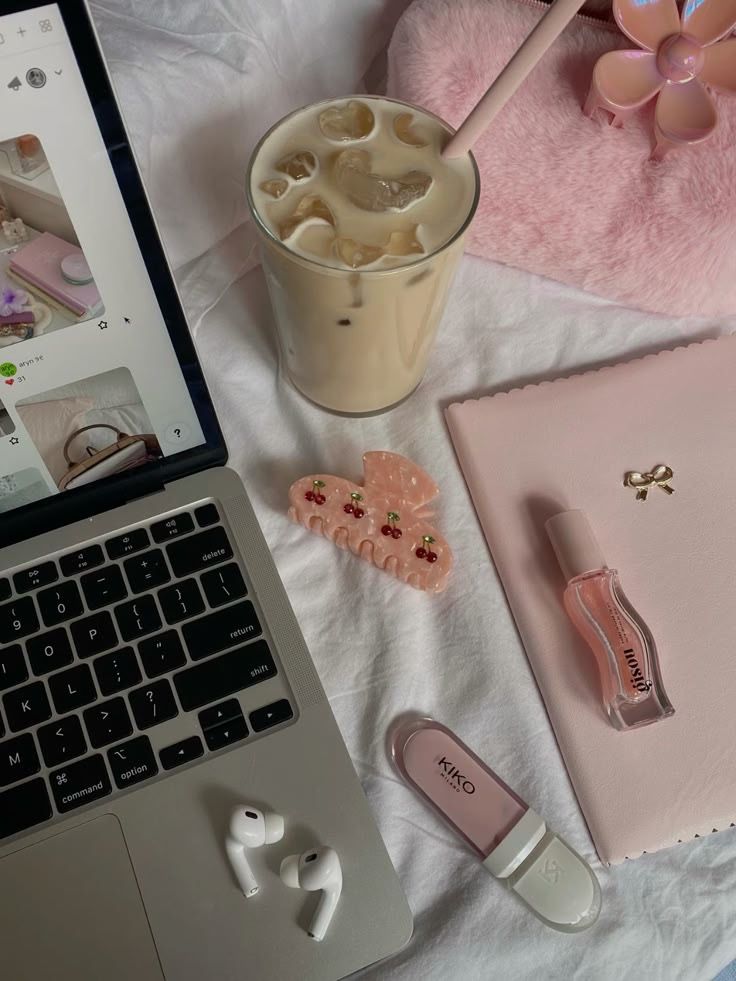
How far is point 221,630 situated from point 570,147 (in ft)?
1.08

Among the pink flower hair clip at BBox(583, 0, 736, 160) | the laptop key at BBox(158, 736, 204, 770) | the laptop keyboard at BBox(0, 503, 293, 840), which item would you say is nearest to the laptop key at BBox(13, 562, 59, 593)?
the laptop keyboard at BBox(0, 503, 293, 840)

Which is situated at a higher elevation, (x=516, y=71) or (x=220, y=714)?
(x=516, y=71)

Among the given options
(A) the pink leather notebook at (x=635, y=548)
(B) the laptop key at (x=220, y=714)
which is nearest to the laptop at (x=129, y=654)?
(B) the laptop key at (x=220, y=714)

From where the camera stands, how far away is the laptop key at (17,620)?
37 cm

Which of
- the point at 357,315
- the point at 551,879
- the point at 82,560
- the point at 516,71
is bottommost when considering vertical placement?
the point at 551,879

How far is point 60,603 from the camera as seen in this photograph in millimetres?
379

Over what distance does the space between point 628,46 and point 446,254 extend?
0.21 m

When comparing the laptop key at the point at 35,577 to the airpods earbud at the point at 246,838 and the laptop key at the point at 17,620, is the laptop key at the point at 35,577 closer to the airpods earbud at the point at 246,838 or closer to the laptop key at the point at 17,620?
the laptop key at the point at 17,620

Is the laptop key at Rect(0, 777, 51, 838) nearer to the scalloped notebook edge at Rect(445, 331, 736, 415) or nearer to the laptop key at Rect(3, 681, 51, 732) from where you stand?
the laptop key at Rect(3, 681, 51, 732)

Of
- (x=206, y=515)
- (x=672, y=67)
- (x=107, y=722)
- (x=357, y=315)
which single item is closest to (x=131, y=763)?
(x=107, y=722)

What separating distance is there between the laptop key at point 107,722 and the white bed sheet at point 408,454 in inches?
3.9

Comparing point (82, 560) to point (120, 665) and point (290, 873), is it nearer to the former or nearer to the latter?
point (120, 665)

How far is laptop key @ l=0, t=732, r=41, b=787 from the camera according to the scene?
351mm

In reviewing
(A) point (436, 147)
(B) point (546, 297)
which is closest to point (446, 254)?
(A) point (436, 147)
